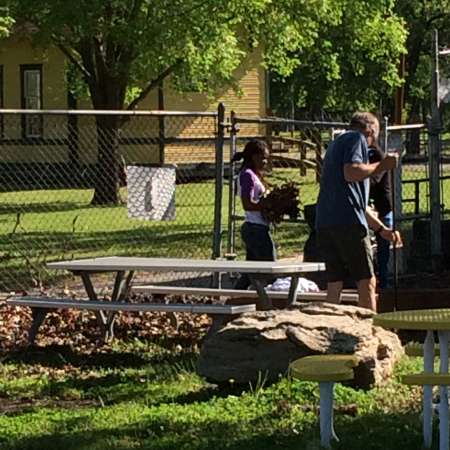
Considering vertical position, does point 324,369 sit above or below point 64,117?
below

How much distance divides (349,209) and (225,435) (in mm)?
2658

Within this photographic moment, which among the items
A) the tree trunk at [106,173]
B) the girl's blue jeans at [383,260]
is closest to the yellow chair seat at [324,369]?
the girl's blue jeans at [383,260]

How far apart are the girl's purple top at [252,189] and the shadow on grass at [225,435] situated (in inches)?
152

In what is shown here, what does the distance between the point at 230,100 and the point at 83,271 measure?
26990 mm

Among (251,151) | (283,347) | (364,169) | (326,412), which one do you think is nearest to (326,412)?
(326,412)

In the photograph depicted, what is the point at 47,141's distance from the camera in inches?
1208

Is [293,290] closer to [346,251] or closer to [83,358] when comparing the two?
[346,251]

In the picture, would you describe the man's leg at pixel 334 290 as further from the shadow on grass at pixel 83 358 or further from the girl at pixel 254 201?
the girl at pixel 254 201

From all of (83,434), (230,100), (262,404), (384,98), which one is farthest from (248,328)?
(384,98)

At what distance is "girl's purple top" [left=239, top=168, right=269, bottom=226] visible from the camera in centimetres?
1075

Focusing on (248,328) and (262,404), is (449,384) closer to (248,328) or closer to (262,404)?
(262,404)

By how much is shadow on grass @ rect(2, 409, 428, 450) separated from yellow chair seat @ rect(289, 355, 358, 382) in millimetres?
373

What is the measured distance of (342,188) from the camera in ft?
28.8

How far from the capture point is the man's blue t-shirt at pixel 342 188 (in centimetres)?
870
